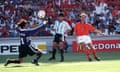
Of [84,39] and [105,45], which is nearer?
[84,39]

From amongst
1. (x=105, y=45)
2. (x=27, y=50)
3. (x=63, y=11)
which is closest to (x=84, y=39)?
(x=27, y=50)

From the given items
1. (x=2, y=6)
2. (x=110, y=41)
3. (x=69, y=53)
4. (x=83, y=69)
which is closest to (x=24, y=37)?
(x=83, y=69)

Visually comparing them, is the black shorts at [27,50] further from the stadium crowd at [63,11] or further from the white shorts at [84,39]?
the stadium crowd at [63,11]

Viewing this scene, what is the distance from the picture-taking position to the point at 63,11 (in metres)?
25.8

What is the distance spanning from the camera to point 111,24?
25.3 metres

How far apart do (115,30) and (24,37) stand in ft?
37.4

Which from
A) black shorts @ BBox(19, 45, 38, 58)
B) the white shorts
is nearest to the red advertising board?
the white shorts

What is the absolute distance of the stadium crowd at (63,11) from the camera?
24.2 m

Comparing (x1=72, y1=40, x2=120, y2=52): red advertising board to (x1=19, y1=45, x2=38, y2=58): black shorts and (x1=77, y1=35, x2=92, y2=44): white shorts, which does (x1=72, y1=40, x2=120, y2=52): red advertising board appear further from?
(x1=19, y1=45, x2=38, y2=58): black shorts

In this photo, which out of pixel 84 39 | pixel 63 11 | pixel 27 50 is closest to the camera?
pixel 27 50

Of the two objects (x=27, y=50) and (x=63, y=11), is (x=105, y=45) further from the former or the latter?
(x=27, y=50)

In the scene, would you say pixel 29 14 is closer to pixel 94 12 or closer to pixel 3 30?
pixel 3 30

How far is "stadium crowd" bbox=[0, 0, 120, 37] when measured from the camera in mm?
24222

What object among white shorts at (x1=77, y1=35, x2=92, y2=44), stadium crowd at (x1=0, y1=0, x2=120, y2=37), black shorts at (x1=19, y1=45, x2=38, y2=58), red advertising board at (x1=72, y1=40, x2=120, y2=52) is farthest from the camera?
stadium crowd at (x1=0, y1=0, x2=120, y2=37)
